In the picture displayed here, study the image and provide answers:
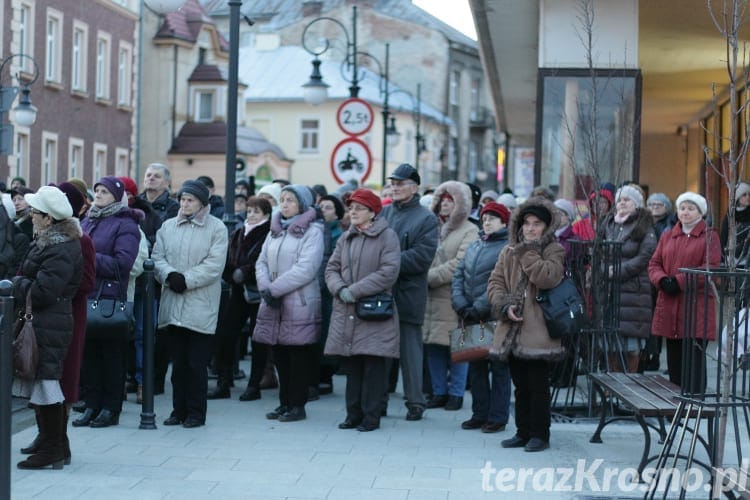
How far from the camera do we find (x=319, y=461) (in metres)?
9.36

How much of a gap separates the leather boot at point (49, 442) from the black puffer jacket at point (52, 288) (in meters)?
0.31

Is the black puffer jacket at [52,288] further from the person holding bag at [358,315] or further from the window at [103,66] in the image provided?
the window at [103,66]

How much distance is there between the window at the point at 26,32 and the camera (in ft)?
124

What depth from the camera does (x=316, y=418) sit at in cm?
1147

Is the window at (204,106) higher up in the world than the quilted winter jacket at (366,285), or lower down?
higher up

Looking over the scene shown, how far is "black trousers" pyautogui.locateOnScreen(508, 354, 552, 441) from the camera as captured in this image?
32.0ft

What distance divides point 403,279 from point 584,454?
2.47 meters

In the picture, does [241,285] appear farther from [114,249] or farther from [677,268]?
[677,268]

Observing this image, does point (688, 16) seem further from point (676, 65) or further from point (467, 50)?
point (467, 50)

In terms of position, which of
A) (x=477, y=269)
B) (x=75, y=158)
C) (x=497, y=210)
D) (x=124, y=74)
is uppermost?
(x=124, y=74)

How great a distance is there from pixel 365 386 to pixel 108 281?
2.28m

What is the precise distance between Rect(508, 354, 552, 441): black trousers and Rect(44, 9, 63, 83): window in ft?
107

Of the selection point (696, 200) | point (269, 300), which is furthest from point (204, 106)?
point (696, 200)

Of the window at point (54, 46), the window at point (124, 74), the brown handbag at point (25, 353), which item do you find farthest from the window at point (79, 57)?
the brown handbag at point (25, 353)
